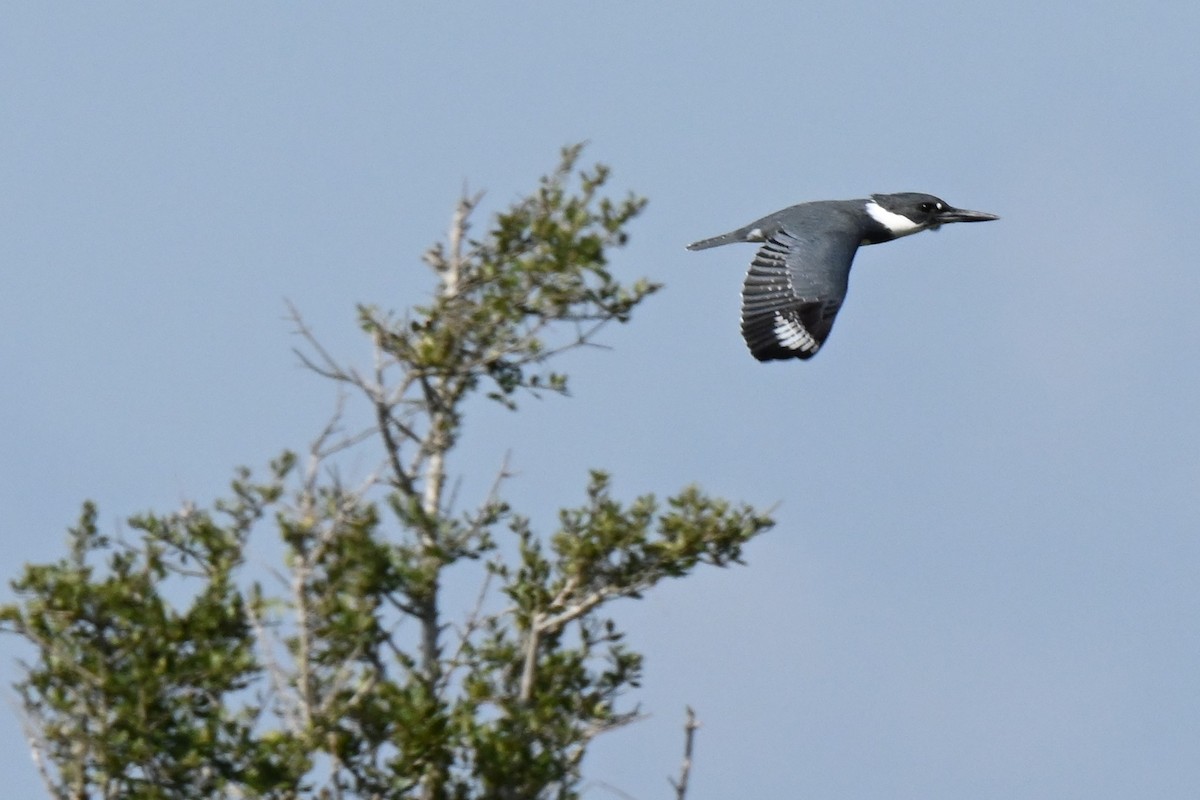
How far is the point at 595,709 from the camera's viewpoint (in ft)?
20.1

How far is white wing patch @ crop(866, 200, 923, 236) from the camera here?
10.5 metres

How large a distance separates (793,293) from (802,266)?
10.9 inches

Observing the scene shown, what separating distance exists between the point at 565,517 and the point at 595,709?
0.65 meters

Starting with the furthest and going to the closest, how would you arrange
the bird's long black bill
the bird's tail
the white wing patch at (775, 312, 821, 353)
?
the bird's long black bill → the bird's tail → the white wing patch at (775, 312, 821, 353)

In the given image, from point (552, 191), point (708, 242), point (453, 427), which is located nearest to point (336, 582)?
point (453, 427)

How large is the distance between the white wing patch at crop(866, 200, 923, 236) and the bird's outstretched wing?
3.74 ft

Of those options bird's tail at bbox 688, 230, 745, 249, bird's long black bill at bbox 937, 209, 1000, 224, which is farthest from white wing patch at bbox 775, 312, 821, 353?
bird's long black bill at bbox 937, 209, 1000, 224

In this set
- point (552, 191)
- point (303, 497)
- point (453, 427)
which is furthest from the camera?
point (552, 191)

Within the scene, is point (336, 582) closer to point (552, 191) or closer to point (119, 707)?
point (119, 707)

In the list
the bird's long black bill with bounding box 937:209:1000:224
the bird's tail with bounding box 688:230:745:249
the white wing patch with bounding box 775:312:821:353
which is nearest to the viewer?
the white wing patch with bounding box 775:312:821:353

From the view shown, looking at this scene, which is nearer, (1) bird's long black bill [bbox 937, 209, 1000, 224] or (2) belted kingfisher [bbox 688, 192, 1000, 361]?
(2) belted kingfisher [bbox 688, 192, 1000, 361]

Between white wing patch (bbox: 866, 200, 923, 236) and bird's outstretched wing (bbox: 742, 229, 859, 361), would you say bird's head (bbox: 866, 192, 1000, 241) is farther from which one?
bird's outstretched wing (bbox: 742, 229, 859, 361)

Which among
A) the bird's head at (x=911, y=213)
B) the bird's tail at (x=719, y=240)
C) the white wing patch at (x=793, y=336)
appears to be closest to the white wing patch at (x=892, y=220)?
the bird's head at (x=911, y=213)

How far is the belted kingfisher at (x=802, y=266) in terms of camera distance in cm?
848
